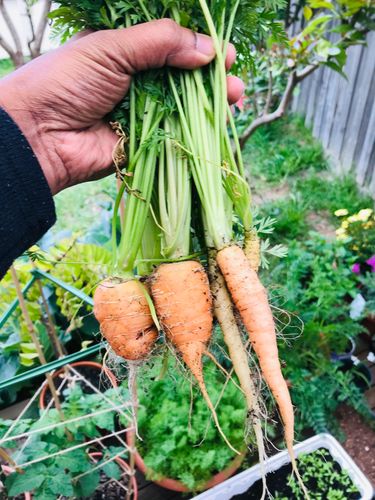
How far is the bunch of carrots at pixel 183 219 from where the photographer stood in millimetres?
1047

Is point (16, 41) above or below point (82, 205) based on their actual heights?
above

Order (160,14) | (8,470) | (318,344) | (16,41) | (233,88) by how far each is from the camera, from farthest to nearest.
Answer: (318,344) → (16,41) → (8,470) → (233,88) → (160,14)

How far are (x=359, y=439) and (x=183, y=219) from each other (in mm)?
1614

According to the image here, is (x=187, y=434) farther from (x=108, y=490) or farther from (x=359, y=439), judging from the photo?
(x=359, y=439)

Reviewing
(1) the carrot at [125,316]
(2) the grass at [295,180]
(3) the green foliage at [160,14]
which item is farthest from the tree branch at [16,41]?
(2) the grass at [295,180]

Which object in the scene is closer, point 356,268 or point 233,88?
point 233,88

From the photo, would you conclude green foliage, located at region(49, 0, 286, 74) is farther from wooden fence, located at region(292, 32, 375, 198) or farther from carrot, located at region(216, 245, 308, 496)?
wooden fence, located at region(292, 32, 375, 198)

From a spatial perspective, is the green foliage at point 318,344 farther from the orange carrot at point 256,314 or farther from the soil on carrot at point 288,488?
the orange carrot at point 256,314

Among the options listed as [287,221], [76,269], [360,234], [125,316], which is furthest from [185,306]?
[287,221]

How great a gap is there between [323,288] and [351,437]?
2.39ft

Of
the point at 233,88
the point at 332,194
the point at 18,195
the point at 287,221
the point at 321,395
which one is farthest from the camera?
the point at 332,194

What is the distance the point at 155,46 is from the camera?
3.40ft

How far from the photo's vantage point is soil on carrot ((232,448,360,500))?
167 cm

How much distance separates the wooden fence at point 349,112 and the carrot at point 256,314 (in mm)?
2711
